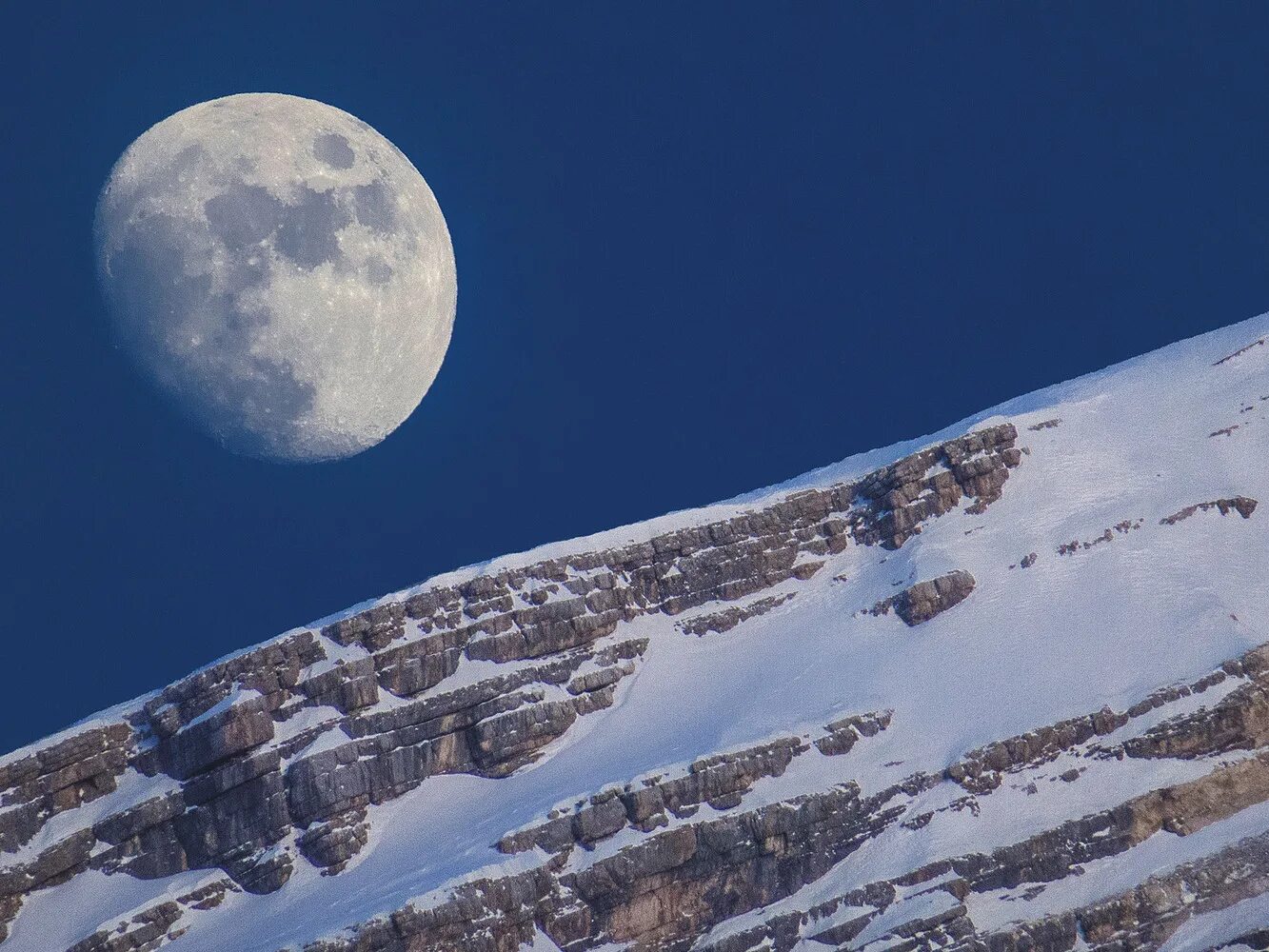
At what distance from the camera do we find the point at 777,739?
3853 inches

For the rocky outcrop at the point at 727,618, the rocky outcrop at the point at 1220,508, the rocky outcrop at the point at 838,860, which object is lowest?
the rocky outcrop at the point at 838,860

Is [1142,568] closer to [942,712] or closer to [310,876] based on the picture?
[942,712]

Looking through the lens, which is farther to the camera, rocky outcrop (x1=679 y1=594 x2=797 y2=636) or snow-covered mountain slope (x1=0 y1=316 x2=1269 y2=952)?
rocky outcrop (x1=679 y1=594 x2=797 y2=636)

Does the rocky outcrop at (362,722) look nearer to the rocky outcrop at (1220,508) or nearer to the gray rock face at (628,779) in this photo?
the gray rock face at (628,779)

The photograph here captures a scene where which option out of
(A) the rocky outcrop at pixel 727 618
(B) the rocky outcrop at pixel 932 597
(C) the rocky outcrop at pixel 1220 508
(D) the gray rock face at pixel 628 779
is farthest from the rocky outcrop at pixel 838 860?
(A) the rocky outcrop at pixel 727 618

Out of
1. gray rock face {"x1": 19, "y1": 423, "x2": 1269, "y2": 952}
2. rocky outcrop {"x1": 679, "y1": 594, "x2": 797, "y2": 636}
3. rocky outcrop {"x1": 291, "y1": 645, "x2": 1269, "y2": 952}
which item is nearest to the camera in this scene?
rocky outcrop {"x1": 291, "y1": 645, "x2": 1269, "y2": 952}

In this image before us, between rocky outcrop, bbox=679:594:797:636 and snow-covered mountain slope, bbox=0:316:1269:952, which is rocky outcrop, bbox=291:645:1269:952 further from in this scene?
rocky outcrop, bbox=679:594:797:636

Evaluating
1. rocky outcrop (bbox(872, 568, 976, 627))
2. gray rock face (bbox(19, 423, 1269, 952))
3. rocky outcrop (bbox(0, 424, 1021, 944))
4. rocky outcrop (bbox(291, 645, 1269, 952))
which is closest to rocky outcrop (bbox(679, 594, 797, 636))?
rocky outcrop (bbox(0, 424, 1021, 944))

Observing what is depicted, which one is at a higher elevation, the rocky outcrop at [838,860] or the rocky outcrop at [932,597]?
the rocky outcrop at [932,597]

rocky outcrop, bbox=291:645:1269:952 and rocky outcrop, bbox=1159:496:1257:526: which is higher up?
rocky outcrop, bbox=1159:496:1257:526

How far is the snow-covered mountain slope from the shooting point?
89.3 m

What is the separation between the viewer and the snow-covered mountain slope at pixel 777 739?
3516 inches

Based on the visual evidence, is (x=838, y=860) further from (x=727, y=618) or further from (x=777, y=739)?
(x=727, y=618)

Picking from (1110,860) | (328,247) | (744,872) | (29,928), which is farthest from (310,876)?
(1110,860)
